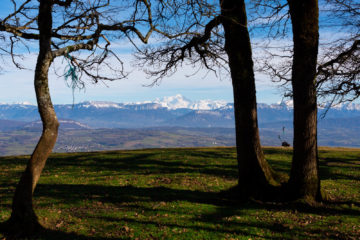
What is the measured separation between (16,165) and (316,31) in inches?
862

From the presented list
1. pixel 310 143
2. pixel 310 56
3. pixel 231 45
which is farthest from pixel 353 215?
pixel 231 45

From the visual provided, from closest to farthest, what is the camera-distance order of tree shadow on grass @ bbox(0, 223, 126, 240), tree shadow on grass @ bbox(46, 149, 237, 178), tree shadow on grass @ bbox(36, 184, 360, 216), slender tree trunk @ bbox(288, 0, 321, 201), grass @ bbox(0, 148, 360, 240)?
tree shadow on grass @ bbox(0, 223, 126, 240), grass @ bbox(0, 148, 360, 240), slender tree trunk @ bbox(288, 0, 321, 201), tree shadow on grass @ bbox(36, 184, 360, 216), tree shadow on grass @ bbox(46, 149, 237, 178)

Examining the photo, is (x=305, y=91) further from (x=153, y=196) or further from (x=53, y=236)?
(x=53, y=236)

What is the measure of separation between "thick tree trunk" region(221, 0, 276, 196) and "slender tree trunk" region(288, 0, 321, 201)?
52.4 inches

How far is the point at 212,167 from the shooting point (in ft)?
67.4

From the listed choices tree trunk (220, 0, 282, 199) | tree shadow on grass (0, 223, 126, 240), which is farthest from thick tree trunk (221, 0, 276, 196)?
tree shadow on grass (0, 223, 126, 240)

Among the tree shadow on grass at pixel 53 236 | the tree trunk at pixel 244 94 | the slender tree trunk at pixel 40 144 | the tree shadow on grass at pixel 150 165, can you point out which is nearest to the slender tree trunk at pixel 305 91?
the tree trunk at pixel 244 94

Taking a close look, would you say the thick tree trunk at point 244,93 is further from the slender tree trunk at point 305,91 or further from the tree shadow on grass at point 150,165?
the tree shadow on grass at point 150,165

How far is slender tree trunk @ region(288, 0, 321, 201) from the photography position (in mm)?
10258

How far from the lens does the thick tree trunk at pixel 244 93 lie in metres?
11.1

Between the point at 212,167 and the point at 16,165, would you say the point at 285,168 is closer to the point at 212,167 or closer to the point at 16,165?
→ the point at 212,167

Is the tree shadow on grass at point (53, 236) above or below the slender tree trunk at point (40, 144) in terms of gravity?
below

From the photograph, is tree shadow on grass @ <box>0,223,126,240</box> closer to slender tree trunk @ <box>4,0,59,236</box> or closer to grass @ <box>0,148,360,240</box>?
grass @ <box>0,148,360,240</box>

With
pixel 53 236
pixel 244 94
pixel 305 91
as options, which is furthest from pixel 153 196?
pixel 305 91
